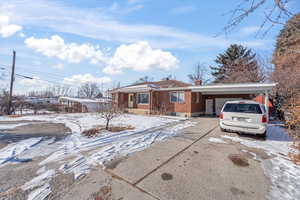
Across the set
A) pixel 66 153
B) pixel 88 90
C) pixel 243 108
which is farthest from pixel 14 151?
pixel 88 90

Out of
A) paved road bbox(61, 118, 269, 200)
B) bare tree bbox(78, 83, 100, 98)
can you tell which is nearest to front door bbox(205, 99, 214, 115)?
paved road bbox(61, 118, 269, 200)

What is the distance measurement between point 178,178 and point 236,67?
26.9 m

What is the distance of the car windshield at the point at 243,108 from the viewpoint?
554 centimetres

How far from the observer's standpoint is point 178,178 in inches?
107

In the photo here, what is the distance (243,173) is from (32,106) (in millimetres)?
24652

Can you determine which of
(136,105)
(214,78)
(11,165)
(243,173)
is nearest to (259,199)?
(243,173)

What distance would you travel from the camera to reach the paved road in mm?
2240

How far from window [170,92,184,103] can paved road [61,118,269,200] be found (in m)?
9.51

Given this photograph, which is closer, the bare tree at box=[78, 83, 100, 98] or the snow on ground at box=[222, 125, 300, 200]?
the snow on ground at box=[222, 125, 300, 200]

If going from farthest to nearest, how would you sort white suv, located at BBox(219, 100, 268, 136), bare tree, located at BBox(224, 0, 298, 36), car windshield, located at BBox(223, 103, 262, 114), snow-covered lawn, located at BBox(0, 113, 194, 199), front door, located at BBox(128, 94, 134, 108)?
front door, located at BBox(128, 94, 134, 108)
car windshield, located at BBox(223, 103, 262, 114)
white suv, located at BBox(219, 100, 268, 136)
snow-covered lawn, located at BBox(0, 113, 194, 199)
bare tree, located at BBox(224, 0, 298, 36)

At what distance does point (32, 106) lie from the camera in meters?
18.7

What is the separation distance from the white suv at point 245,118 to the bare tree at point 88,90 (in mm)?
46198

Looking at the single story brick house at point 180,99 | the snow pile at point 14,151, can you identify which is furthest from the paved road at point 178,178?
the single story brick house at point 180,99

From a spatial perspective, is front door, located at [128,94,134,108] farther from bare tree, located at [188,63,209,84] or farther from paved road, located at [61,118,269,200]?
bare tree, located at [188,63,209,84]
